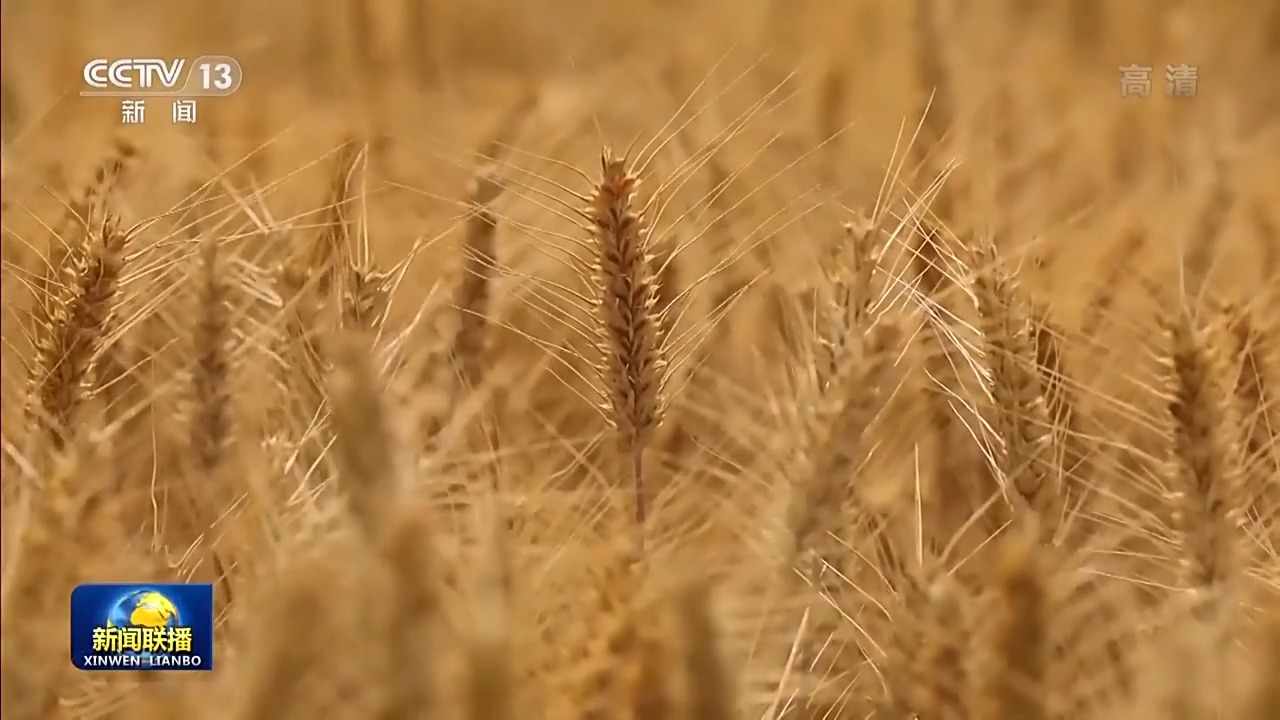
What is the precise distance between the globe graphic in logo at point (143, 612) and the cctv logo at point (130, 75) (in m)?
0.47

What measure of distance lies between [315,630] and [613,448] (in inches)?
11.4

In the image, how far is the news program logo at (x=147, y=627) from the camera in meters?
0.85

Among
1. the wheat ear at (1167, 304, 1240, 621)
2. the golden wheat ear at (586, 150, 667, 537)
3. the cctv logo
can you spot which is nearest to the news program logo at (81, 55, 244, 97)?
the cctv logo

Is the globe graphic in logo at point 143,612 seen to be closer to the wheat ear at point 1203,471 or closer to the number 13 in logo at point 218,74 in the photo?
the number 13 in logo at point 218,74

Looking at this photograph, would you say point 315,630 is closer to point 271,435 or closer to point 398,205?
point 271,435

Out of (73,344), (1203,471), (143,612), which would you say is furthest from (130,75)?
(1203,471)

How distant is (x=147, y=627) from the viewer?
856mm

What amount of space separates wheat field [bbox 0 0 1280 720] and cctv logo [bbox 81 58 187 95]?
0.01 meters

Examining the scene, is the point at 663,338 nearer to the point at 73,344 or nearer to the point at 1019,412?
the point at 1019,412

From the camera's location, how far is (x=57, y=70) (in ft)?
2.99

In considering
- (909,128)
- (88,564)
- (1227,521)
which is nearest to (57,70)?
(88,564)

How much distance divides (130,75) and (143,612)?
1.65 feet

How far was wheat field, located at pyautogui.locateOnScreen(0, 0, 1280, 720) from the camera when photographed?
81 centimetres

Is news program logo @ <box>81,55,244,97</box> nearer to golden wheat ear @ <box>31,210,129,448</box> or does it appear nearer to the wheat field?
the wheat field
